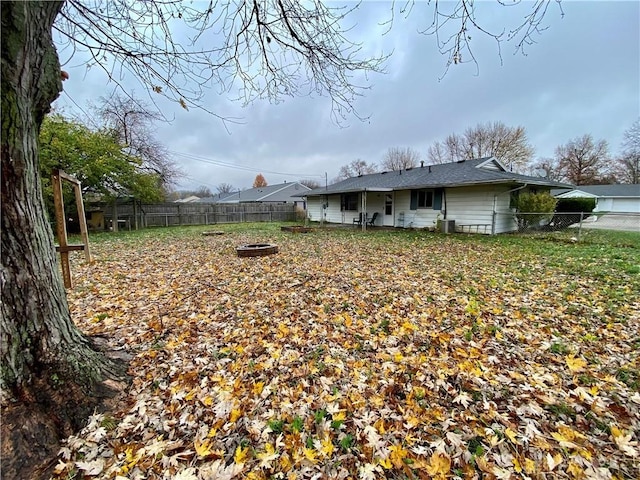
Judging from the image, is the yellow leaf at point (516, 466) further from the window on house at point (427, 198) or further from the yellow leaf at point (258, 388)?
the window on house at point (427, 198)

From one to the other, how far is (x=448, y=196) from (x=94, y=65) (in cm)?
1270

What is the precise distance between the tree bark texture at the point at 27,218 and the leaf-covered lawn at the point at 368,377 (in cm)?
58

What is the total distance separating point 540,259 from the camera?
688 cm

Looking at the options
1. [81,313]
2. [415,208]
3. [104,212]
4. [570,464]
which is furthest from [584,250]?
[104,212]

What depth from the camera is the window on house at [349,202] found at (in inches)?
672

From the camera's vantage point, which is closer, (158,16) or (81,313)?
(158,16)

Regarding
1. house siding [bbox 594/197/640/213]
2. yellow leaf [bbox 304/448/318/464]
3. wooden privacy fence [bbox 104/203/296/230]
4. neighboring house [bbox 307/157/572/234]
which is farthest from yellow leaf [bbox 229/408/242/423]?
house siding [bbox 594/197/640/213]

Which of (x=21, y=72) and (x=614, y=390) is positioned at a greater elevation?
(x=21, y=72)

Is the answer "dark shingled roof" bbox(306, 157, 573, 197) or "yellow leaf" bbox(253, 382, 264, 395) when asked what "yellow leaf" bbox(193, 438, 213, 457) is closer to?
"yellow leaf" bbox(253, 382, 264, 395)

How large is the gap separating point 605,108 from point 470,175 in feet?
14.0

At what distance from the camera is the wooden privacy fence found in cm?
1613

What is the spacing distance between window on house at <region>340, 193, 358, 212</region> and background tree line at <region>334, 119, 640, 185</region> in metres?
12.6

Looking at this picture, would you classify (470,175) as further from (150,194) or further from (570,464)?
(150,194)

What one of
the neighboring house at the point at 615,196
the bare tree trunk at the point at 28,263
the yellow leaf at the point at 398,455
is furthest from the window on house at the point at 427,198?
the neighboring house at the point at 615,196
